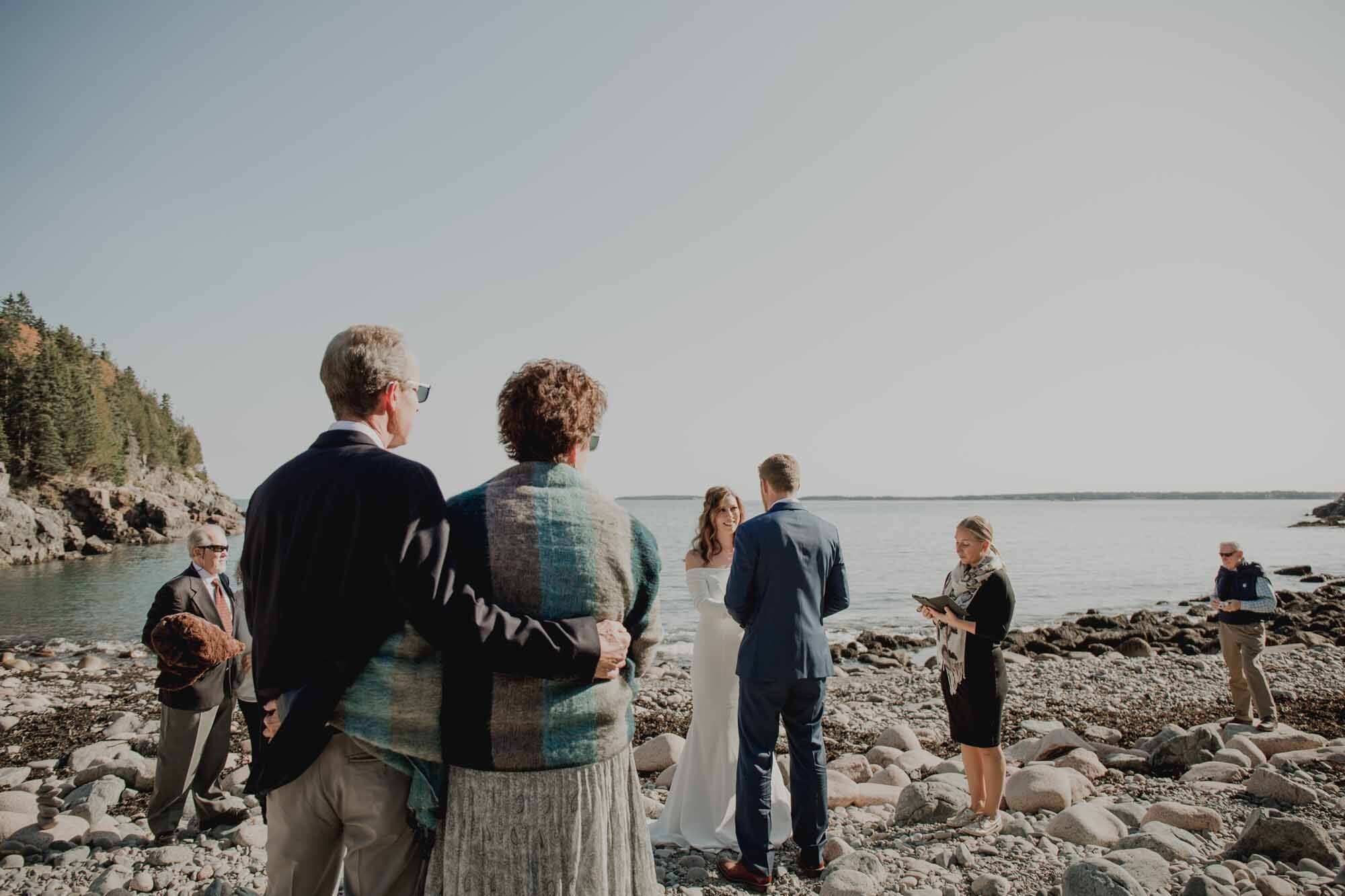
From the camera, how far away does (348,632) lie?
7.35ft

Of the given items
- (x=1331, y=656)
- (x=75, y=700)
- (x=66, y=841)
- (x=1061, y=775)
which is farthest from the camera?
(x=1331, y=656)

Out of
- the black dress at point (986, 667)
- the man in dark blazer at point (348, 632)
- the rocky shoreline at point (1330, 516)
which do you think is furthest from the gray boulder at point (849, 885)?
the rocky shoreline at point (1330, 516)

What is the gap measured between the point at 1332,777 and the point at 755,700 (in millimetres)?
5984

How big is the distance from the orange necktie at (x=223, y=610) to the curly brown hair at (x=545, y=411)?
4.26 meters

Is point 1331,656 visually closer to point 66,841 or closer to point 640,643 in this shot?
point 640,643

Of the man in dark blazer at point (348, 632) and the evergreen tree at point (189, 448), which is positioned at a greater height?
the evergreen tree at point (189, 448)

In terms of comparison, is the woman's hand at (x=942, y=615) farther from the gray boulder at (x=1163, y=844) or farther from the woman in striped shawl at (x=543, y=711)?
the woman in striped shawl at (x=543, y=711)

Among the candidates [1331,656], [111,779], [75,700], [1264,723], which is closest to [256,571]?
[111,779]

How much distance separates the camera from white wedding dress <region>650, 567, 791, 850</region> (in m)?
5.27

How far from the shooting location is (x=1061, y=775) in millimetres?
6277

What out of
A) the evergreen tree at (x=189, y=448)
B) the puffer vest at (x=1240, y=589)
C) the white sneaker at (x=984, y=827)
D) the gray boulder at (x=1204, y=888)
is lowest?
the white sneaker at (x=984, y=827)

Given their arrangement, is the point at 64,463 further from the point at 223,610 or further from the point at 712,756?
the point at 712,756

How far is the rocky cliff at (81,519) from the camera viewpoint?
4356cm

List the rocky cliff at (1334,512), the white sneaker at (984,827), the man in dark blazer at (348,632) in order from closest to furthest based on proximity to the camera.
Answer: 1. the man in dark blazer at (348,632)
2. the white sneaker at (984,827)
3. the rocky cliff at (1334,512)
